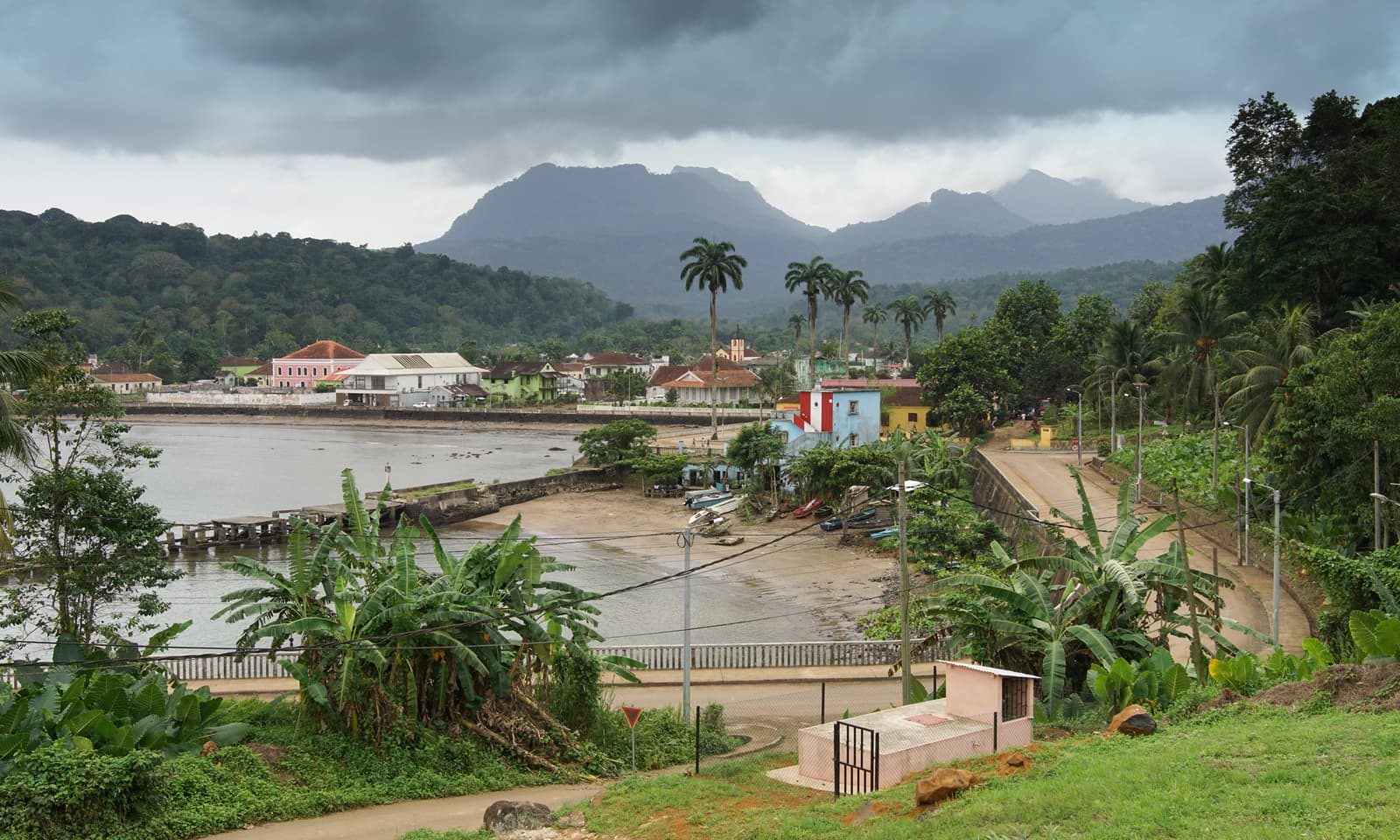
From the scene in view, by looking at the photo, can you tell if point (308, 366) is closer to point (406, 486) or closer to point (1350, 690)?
point (406, 486)

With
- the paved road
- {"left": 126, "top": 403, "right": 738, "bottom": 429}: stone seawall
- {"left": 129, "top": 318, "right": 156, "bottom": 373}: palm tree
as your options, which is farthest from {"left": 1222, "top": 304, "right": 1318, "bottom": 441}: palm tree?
{"left": 129, "top": 318, "right": 156, "bottom": 373}: palm tree

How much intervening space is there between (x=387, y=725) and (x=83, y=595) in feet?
23.2

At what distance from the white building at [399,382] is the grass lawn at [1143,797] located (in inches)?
4296

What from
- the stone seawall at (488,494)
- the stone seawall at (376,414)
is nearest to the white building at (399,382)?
the stone seawall at (376,414)

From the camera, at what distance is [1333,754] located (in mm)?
11531

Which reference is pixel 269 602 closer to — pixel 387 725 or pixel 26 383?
pixel 387 725

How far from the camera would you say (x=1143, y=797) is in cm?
1062

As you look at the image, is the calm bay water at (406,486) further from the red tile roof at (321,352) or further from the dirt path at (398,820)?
the red tile roof at (321,352)

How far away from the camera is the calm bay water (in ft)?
108

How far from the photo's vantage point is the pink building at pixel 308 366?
138 meters

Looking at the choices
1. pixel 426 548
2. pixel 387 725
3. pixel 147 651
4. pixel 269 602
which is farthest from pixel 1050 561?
pixel 426 548

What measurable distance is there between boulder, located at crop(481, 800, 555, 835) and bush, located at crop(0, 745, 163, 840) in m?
4.11

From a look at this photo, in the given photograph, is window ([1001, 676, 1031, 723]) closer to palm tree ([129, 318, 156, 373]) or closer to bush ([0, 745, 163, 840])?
bush ([0, 745, 163, 840])

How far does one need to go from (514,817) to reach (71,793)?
500 centimetres
